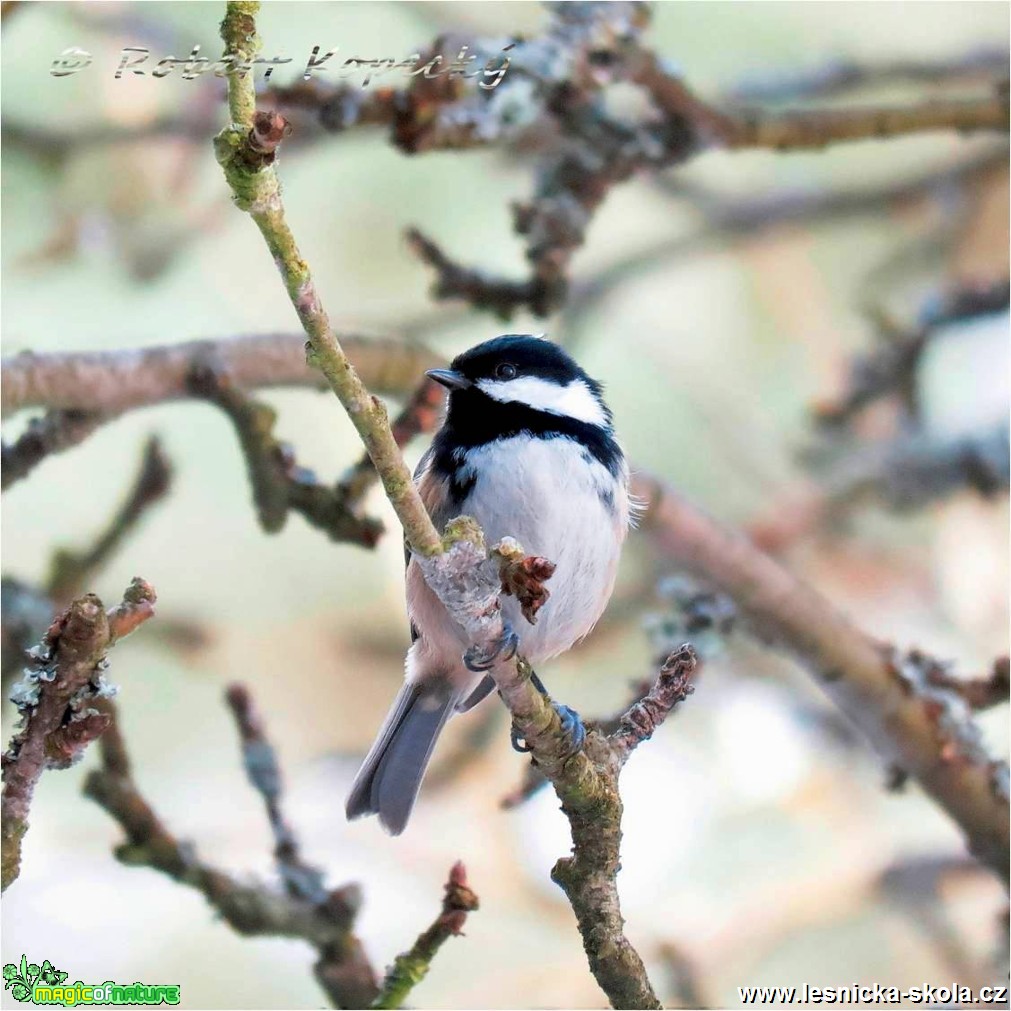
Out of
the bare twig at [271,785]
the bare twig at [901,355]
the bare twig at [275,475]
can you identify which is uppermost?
the bare twig at [901,355]

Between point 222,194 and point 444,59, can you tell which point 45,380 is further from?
point 222,194

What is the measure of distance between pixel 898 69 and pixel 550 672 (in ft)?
5.76

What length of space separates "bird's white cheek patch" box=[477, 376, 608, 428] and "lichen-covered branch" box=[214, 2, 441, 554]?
3.65 feet

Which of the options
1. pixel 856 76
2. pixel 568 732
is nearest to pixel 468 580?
pixel 568 732

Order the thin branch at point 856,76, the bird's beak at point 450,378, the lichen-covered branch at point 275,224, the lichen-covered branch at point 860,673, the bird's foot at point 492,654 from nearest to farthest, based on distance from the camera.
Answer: the lichen-covered branch at point 275,224 → the bird's foot at point 492,654 → the bird's beak at point 450,378 → the lichen-covered branch at point 860,673 → the thin branch at point 856,76

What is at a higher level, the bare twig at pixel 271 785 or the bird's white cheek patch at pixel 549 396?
the bird's white cheek patch at pixel 549 396

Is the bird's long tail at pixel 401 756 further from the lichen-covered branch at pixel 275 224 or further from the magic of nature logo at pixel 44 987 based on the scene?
the lichen-covered branch at pixel 275 224

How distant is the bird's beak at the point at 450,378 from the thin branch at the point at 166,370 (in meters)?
0.17

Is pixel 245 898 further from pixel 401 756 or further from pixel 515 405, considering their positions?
pixel 515 405

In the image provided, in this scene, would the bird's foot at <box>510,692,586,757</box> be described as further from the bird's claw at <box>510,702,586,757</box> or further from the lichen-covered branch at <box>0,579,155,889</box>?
the lichen-covered branch at <box>0,579,155,889</box>

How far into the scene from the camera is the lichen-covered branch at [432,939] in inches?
64.1

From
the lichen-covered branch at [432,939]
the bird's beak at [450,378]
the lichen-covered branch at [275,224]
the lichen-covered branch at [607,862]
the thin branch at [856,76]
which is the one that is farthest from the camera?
the thin branch at [856,76]

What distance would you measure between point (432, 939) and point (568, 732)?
1.33 feet

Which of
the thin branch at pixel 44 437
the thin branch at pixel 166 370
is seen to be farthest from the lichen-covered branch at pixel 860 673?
the thin branch at pixel 44 437
